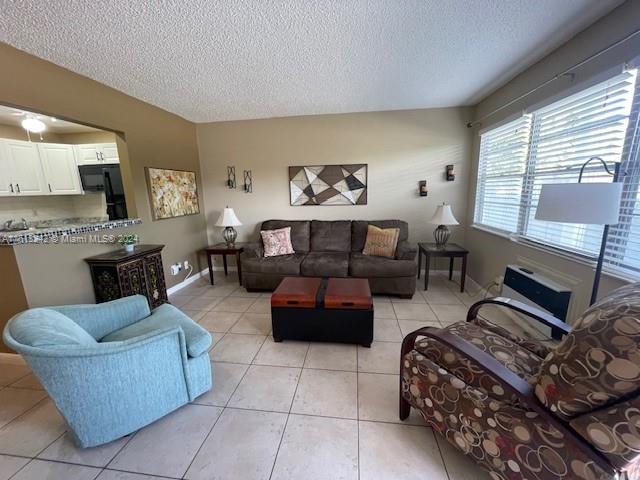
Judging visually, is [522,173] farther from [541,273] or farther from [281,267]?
[281,267]

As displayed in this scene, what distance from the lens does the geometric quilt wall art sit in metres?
3.90

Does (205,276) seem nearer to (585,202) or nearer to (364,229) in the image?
(364,229)

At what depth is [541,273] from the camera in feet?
7.30

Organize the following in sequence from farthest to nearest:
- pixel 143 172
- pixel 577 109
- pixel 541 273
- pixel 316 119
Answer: pixel 316 119 < pixel 143 172 < pixel 541 273 < pixel 577 109

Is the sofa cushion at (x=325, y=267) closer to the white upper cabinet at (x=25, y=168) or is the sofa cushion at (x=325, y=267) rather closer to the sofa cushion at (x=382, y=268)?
the sofa cushion at (x=382, y=268)

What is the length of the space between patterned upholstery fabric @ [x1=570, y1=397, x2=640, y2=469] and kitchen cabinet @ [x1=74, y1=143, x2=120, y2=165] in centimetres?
532

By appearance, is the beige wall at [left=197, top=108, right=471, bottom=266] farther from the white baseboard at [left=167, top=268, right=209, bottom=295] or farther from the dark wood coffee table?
the dark wood coffee table

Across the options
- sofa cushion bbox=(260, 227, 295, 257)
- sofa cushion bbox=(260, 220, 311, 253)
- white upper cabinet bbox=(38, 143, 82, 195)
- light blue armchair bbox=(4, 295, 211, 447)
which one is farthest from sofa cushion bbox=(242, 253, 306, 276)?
white upper cabinet bbox=(38, 143, 82, 195)

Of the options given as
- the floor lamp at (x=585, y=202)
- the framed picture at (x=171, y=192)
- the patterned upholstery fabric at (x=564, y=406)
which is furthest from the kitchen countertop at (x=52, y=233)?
the floor lamp at (x=585, y=202)

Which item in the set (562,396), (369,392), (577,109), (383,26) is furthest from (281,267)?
(577,109)

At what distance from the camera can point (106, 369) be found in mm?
1283

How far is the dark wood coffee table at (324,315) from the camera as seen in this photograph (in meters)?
2.13

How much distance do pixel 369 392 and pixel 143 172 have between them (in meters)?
3.33

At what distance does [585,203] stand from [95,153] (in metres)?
5.56
